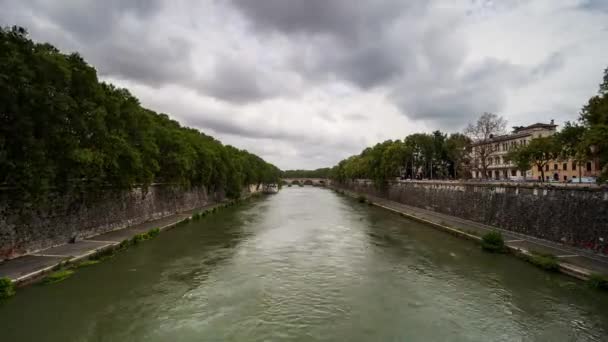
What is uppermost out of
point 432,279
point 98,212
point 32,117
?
point 32,117

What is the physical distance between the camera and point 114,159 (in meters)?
16.6

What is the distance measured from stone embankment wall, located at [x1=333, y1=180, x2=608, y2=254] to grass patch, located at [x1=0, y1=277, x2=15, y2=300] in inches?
837

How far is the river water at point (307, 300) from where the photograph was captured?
27.5 ft

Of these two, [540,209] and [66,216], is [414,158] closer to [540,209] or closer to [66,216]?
[540,209]

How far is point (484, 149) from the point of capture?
117 ft

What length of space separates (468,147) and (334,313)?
35.8 m

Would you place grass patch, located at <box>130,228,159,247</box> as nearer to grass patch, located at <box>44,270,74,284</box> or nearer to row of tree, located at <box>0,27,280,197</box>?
row of tree, located at <box>0,27,280,197</box>

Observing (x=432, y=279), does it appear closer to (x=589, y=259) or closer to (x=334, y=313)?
(x=334, y=313)

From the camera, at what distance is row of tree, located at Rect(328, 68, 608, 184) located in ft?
41.8

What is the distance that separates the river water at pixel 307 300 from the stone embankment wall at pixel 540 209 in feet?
11.1

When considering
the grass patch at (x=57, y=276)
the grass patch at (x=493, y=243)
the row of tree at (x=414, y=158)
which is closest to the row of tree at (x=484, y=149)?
the row of tree at (x=414, y=158)

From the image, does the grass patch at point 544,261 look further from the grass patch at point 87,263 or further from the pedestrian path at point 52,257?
Answer: the pedestrian path at point 52,257

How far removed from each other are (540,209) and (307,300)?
14.7 metres

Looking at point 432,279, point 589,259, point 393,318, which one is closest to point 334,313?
point 393,318
